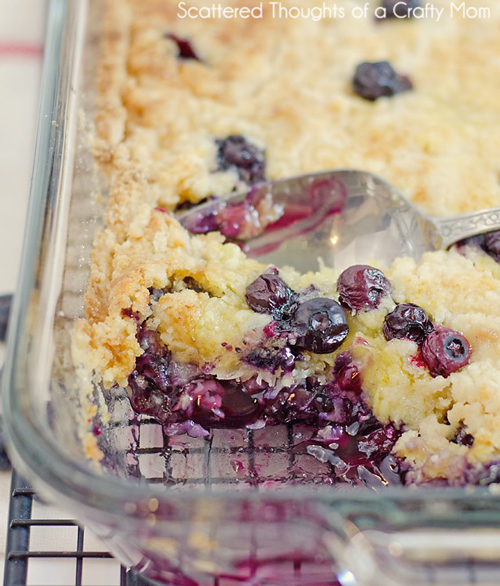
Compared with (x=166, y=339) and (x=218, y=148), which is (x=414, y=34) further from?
(x=166, y=339)

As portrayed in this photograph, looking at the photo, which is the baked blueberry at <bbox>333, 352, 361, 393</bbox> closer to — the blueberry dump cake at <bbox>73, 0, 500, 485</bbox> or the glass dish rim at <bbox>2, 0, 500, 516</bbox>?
the blueberry dump cake at <bbox>73, 0, 500, 485</bbox>

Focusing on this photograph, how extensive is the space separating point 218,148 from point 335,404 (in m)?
0.73

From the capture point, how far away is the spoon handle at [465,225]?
5.68 feet

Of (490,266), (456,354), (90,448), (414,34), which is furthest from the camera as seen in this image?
(414,34)

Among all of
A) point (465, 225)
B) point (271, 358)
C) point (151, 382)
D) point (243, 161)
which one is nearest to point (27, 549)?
point (151, 382)

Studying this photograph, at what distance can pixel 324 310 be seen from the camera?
5.07ft

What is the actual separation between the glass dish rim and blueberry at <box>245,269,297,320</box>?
1.36ft

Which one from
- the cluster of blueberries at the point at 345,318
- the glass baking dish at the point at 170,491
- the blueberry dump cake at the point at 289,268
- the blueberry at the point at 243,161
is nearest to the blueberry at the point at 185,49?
the blueberry dump cake at the point at 289,268

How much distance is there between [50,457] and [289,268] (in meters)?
0.79

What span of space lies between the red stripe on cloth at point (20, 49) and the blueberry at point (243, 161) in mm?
1025

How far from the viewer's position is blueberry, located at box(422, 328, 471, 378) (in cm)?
150

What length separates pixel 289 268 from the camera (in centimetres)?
177

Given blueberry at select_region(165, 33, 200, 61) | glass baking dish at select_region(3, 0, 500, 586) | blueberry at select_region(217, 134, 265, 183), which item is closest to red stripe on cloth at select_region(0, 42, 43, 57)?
blueberry at select_region(165, 33, 200, 61)

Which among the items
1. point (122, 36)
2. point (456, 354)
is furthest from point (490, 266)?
point (122, 36)
